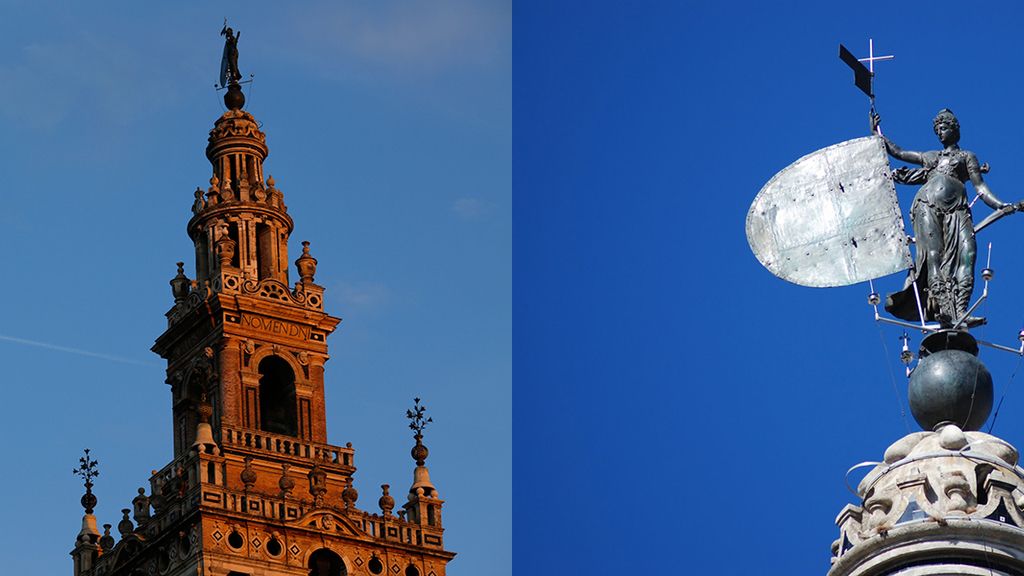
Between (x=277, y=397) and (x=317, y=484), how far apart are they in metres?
4.62

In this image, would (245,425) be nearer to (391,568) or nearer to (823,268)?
(391,568)

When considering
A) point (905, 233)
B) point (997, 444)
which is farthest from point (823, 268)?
point (997, 444)

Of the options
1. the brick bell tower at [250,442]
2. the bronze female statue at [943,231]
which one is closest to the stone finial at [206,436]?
the brick bell tower at [250,442]

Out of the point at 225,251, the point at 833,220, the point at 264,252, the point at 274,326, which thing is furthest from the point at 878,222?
the point at 264,252

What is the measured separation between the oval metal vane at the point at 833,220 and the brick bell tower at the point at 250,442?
46.8 metres

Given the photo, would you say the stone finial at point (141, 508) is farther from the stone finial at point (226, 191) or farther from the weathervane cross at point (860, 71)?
the weathervane cross at point (860, 71)

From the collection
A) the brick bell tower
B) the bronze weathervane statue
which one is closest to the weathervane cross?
the bronze weathervane statue

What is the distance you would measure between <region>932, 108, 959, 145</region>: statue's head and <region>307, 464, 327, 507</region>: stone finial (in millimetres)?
49521

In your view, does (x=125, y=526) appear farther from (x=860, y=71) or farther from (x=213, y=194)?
(x=860, y=71)

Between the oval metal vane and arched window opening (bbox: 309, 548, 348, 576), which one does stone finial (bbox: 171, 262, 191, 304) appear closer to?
arched window opening (bbox: 309, 548, 348, 576)

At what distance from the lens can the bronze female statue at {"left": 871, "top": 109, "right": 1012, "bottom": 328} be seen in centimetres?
2587

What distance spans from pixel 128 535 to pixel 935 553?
54708 mm

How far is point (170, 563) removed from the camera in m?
73.5

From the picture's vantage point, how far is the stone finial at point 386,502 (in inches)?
3036
